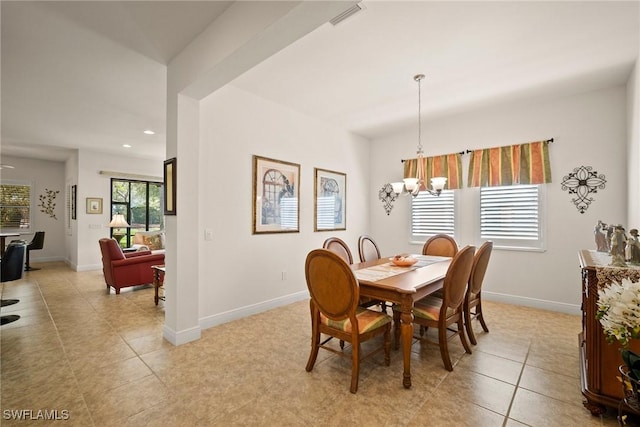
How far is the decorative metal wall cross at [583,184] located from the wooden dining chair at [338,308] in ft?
10.5

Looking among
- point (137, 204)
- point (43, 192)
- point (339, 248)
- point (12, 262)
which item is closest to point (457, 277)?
point (339, 248)

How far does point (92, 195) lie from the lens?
22.8 feet

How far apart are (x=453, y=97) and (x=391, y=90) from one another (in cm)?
90

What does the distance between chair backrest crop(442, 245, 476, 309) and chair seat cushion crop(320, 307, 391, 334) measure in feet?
1.73

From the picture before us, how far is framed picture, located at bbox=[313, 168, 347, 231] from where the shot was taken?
4.68 m

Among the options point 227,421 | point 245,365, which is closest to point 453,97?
point 245,365

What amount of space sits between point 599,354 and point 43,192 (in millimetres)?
11008

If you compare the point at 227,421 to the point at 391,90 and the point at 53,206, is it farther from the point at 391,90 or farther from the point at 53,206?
the point at 53,206

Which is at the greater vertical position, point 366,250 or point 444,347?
point 366,250

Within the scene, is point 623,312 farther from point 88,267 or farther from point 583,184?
point 88,267

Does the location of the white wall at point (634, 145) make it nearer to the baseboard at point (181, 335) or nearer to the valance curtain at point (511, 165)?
the valance curtain at point (511, 165)

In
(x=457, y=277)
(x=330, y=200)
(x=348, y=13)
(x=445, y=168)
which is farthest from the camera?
(x=330, y=200)

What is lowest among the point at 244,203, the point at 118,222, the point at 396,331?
the point at 396,331

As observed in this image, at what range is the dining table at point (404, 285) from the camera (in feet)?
7.07
